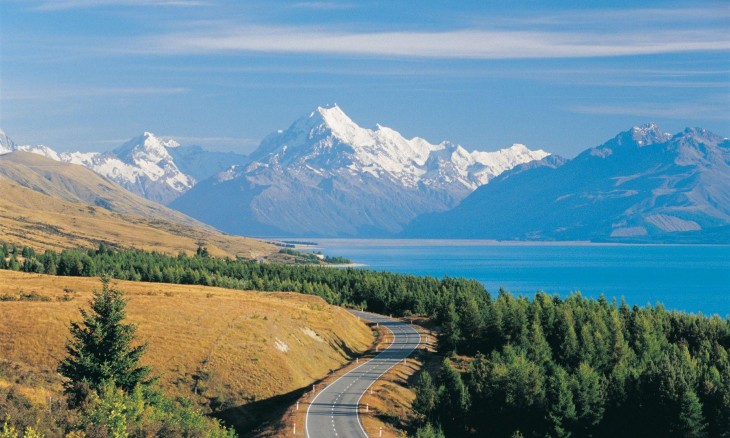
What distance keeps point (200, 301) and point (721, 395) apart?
70304 millimetres

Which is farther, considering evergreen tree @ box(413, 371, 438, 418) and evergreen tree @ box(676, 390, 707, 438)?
evergreen tree @ box(676, 390, 707, 438)

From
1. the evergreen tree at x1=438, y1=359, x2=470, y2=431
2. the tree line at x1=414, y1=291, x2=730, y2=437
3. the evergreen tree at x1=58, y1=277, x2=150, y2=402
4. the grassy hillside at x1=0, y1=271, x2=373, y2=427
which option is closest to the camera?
the evergreen tree at x1=58, y1=277, x2=150, y2=402

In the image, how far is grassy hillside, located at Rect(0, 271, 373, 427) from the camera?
96125mm

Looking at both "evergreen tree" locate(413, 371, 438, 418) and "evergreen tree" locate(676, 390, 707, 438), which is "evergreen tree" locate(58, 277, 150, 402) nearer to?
"evergreen tree" locate(413, 371, 438, 418)

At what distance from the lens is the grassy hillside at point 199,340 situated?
96125 millimetres

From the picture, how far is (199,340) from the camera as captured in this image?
10844 centimetres

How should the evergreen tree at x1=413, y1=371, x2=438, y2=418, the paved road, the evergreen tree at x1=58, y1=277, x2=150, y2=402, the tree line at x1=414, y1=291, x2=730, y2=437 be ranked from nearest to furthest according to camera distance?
the evergreen tree at x1=58, y1=277, x2=150, y2=402
the paved road
the evergreen tree at x1=413, y1=371, x2=438, y2=418
the tree line at x1=414, y1=291, x2=730, y2=437

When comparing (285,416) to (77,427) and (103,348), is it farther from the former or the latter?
(77,427)

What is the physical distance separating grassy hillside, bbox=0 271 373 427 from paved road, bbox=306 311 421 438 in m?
5.70

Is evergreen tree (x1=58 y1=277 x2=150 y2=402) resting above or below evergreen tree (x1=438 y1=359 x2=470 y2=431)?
above

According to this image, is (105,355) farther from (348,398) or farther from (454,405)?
(454,405)

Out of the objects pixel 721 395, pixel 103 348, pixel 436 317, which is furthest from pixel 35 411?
pixel 436 317

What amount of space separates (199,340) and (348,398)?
23.3 meters

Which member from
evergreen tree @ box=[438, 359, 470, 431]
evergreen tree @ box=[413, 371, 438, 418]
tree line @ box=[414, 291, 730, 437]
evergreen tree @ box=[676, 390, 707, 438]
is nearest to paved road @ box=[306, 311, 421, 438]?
evergreen tree @ box=[413, 371, 438, 418]
